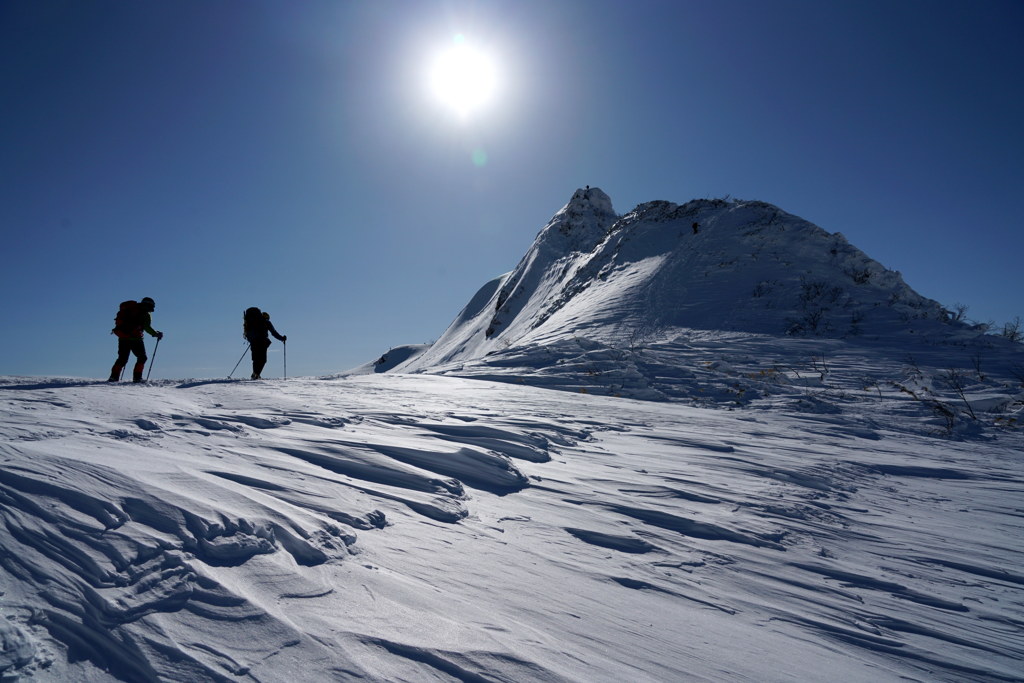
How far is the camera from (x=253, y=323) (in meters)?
10.8

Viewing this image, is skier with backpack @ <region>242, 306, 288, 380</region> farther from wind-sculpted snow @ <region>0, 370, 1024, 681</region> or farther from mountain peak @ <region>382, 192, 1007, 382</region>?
wind-sculpted snow @ <region>0, 370, 1024, 681</region>

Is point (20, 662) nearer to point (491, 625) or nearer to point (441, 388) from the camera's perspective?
point (491, 625)

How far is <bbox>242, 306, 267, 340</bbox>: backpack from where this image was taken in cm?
1068

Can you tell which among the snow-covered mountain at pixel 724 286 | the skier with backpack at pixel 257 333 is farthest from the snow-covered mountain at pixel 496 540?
the snow-covered mountain at pixel 724 286

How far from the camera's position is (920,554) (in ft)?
8.82

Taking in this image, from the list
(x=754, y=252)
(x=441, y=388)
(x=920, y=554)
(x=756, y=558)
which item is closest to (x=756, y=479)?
(x=920, y=554)

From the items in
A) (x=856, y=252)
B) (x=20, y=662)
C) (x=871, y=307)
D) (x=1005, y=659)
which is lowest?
(x=1005, y=659)

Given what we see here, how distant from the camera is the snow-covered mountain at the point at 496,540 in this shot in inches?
59.2

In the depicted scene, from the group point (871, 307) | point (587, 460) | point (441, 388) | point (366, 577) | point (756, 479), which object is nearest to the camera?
point (366, 577)

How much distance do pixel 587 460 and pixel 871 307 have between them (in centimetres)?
1152

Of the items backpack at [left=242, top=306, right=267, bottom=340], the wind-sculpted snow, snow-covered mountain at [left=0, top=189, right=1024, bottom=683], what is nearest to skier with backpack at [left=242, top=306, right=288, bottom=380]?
backpack at [left=242, top=306, right=267, bottom=340]

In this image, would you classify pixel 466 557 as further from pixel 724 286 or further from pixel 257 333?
pixel 724 286

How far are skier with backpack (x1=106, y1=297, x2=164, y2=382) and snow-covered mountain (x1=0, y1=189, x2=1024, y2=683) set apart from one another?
3811mm

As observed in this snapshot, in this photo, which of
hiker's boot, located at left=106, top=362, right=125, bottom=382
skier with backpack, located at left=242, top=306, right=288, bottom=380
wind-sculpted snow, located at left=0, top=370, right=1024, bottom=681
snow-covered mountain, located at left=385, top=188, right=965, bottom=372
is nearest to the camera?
wind-sculpted snow, located at left=0, top=370, right=1024, bottom=681
